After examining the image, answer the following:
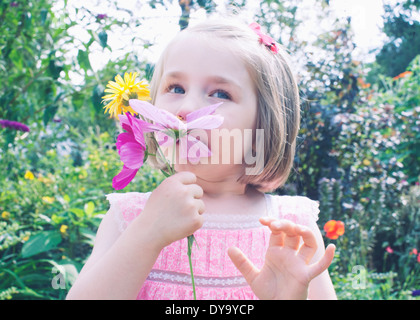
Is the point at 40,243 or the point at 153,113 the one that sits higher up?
the point at 153,113

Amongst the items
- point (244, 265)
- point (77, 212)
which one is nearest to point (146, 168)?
point (77, 212)

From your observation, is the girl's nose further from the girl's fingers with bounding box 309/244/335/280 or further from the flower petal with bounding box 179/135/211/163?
the girl's fingers with bounding box 309/244/335/280

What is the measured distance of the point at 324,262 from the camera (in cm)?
70

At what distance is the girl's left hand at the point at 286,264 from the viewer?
0.71 m

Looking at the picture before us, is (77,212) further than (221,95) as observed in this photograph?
Yes

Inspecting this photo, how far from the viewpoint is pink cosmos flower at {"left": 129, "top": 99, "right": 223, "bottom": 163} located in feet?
1.85

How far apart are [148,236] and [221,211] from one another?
0.44 m

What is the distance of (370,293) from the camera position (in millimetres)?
2148

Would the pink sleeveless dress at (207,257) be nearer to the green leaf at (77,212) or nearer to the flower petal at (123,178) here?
the flower petal at (123,178)

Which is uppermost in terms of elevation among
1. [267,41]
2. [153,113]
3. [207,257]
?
[267,41]

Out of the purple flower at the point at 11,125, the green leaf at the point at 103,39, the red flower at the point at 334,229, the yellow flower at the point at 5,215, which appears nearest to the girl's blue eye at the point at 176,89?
the green leaf at the point at 103,39

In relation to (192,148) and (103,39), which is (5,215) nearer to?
(103,39)

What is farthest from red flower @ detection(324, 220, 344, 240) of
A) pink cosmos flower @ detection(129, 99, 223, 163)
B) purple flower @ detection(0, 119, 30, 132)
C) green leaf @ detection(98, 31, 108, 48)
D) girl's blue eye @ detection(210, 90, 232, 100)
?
purple flower @ detection(0, 119, 30, 132)
